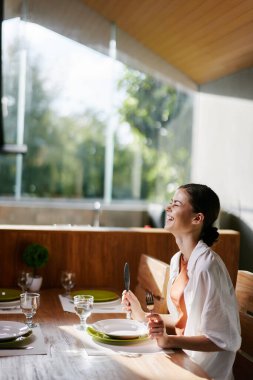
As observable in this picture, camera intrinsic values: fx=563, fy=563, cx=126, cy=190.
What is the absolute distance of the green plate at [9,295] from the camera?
7.95 feet

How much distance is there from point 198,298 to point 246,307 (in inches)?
20.0

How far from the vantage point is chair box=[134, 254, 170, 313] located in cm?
242

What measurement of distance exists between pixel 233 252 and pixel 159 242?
479 millimetres

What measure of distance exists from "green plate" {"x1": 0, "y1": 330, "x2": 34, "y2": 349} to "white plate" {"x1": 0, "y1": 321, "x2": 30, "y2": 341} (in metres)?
0.01

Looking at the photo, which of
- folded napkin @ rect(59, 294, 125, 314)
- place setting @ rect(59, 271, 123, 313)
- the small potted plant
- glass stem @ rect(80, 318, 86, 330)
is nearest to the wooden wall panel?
the small potted plant

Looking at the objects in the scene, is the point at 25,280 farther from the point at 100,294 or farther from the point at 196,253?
the point at 196,253

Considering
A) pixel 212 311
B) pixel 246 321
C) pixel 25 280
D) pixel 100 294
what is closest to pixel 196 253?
pixel 212 311

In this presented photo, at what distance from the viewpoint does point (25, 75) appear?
5910 millimetres

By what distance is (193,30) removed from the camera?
13.7 ft

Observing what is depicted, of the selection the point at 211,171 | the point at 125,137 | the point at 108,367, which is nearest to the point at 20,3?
the point at 125,137

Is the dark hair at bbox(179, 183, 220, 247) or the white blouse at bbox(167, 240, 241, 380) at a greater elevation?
the dark hair at bbox(179, 183, 220, 247)

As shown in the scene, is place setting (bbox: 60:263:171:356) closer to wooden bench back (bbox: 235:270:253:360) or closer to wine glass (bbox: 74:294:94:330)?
wine glass (bbox: 74:294:94:330)

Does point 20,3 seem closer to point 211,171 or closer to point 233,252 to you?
point 211,171

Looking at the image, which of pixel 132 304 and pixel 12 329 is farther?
pixel 132 304
